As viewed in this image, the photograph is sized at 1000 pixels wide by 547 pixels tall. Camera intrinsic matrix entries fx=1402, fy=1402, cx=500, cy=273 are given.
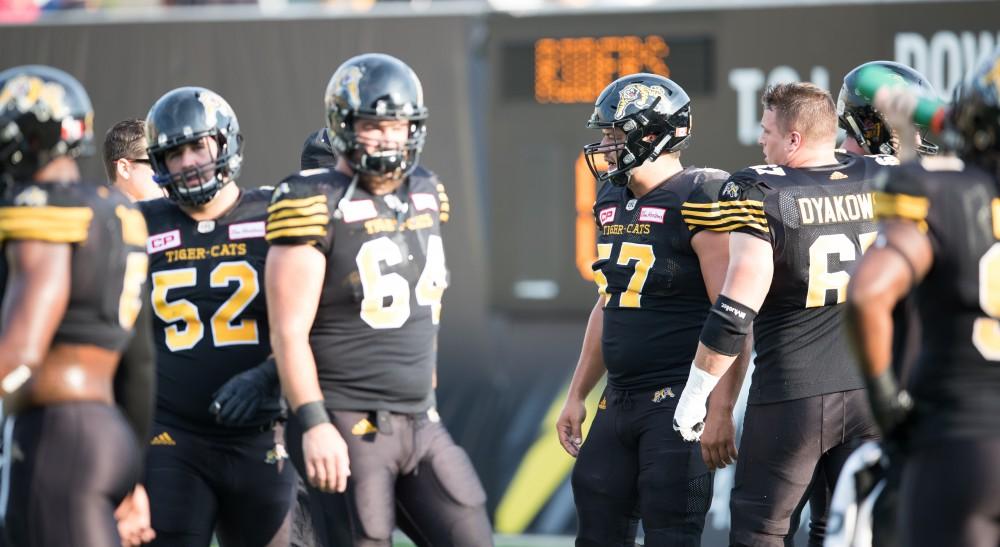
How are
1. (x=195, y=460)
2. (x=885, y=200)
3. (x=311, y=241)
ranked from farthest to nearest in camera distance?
(x=195, y=460) → (x=311, y=241) → (x=885, y=200)

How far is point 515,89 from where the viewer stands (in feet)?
27.0

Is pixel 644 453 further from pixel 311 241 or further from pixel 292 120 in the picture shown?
pixel 292 120

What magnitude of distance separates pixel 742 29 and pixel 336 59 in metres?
2.46

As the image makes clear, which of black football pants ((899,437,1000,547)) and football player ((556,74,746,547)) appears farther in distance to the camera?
football player ((556,74,746,547))

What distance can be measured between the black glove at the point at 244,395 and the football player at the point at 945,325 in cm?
197

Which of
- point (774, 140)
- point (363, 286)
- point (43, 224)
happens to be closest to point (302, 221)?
point (363, 286)

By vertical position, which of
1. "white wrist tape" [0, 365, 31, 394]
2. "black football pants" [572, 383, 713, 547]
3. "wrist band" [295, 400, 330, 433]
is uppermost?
"white wrist tape" [0, 365, 31, 394]

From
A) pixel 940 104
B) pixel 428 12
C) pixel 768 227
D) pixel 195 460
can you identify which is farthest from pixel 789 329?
pixel 428 12

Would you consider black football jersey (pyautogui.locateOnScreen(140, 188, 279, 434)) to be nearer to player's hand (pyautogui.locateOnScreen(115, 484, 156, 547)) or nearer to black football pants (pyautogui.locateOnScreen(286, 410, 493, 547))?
black football pants (pyautogui.locateOnScreen(286, 410, 493, 547))

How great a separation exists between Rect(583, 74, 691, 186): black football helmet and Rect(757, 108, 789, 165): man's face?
277 millimetres

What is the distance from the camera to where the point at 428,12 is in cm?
846

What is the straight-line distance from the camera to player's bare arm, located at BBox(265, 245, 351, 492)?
12.8 feet

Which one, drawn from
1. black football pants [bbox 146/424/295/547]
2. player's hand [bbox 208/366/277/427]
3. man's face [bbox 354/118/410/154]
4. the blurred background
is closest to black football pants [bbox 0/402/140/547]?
player's hand [bbox 208/366/277/427]

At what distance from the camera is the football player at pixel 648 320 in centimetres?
458
